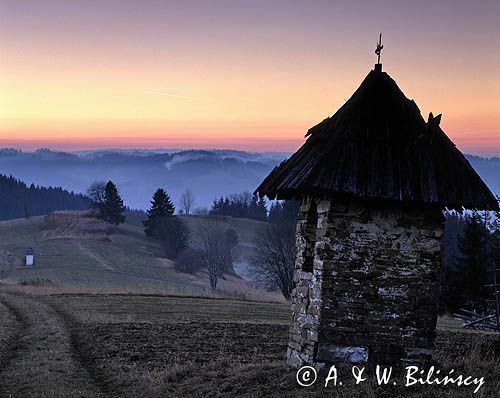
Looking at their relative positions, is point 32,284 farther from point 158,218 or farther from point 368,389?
point 158,218

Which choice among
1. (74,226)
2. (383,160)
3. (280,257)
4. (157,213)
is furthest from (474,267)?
(74,226)

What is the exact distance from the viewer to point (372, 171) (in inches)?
415

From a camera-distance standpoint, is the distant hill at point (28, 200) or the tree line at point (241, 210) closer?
the tree line at point (241, 210)

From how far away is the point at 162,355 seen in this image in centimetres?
1620

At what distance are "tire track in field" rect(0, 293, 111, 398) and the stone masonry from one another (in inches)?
187

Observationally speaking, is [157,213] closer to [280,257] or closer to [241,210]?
[241,210]

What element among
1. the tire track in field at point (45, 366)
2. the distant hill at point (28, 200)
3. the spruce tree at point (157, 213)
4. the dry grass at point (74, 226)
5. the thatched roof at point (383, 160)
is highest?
the thatched roof at point (383, 160)

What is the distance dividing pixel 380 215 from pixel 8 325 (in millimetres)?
16256

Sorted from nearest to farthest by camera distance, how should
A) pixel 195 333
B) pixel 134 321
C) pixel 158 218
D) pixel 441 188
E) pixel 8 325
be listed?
1. pixel 441 188
2. pixel 195 333
3. pixel 8 325
4. pixel 134 321
5. pixel 158 218

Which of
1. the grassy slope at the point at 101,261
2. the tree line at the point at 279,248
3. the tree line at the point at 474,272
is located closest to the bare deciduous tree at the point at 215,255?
the tree line at the point at 279,248

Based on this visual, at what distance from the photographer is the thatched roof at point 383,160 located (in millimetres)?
10320

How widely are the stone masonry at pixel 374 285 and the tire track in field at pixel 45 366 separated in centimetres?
475

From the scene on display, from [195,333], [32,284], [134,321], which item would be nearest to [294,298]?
[195,333]

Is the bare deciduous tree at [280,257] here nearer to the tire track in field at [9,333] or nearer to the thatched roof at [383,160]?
the tire track in field at [9,333]
